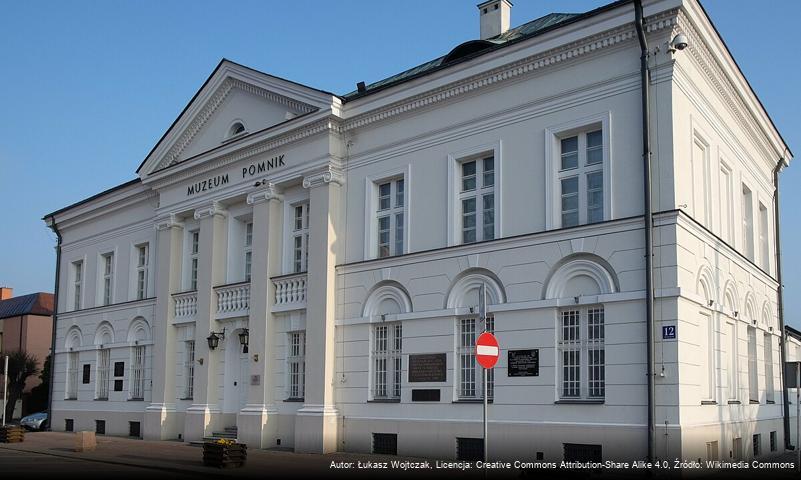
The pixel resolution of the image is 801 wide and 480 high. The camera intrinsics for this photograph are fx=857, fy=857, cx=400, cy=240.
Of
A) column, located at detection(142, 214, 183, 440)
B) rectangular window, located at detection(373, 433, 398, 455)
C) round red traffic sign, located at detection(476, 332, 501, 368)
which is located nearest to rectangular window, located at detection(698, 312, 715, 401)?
round red traffic sign, located at detection(476, 332, 501, 368)

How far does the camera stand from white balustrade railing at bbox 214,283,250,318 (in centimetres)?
2755

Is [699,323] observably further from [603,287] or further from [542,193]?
[542,193]

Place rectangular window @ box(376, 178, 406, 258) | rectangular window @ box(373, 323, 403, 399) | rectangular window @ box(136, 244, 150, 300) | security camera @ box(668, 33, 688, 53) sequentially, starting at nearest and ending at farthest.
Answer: security camera @ box(668, 33, 688, 53), rectangular window @ box(373, 323, 403, 399), rectangular window @ box(376, 178, 406, 258), rectangular window @ box(136, 244, 150, 300)

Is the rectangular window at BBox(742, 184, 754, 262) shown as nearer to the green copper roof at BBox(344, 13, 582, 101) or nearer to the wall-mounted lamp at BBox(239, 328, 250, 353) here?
the green copper roof at BBox(344, 13, 582, 101)

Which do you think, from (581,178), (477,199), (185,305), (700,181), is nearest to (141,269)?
(185,305)

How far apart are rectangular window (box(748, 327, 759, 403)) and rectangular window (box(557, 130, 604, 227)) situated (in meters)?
7.50

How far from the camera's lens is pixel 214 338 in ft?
92.2

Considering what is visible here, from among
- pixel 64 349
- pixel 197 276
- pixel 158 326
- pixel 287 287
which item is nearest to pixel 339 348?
pixel 287 287

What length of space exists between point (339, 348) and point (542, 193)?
776cm

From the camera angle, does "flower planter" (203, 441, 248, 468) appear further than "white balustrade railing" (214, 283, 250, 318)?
No

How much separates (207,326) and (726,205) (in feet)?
54.5

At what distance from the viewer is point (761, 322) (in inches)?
986

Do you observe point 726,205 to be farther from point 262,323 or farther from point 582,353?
point 262,323

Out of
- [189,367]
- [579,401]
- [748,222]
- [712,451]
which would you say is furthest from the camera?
[189,367]
